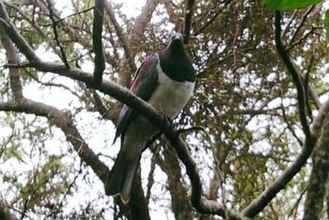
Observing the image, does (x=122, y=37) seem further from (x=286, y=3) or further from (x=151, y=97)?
(x=286, y=3)

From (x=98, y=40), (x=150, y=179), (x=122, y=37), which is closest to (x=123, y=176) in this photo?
(x=150, y=179)

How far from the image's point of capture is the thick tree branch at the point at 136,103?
186 cm

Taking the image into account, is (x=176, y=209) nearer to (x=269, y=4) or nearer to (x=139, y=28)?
(x=139, y=28)

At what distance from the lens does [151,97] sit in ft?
9.99

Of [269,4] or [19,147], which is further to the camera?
[19,147]

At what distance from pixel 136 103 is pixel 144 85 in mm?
962

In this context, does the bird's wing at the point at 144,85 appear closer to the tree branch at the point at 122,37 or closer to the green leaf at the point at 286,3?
the tree branch at the point at 122,37

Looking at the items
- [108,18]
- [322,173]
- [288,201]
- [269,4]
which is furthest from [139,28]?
[269,4]

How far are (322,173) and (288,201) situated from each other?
155 centimetres

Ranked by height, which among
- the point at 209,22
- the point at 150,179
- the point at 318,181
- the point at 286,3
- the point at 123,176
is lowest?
the point at 286,3

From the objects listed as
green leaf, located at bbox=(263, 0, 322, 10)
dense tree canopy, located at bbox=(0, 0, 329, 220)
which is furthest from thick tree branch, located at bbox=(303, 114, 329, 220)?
green leaf, located at bbox=(263, 0, 322, 10)

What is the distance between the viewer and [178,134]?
2.41 metres

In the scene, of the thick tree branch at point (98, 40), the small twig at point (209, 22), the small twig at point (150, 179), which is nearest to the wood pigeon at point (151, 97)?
the small twig at point (209, 22)

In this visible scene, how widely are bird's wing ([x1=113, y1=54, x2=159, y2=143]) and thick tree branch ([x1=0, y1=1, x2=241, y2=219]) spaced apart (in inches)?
24.8
